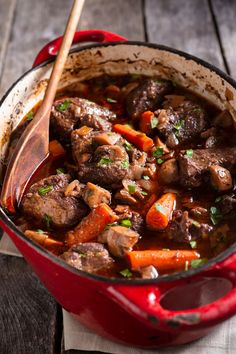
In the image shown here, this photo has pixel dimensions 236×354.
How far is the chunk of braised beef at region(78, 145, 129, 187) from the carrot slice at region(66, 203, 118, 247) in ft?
0.67

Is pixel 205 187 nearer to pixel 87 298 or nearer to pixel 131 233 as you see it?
pixel 131 233

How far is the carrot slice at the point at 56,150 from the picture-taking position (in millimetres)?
3057

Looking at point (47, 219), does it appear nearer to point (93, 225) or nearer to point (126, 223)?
point (93, 225)

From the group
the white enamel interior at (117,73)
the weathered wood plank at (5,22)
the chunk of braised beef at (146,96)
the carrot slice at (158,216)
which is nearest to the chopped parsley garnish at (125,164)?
the carrot slice at (158,216)

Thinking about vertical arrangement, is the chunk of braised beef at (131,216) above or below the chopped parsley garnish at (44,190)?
below

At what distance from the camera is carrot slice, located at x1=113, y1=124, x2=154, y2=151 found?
2.99 metres

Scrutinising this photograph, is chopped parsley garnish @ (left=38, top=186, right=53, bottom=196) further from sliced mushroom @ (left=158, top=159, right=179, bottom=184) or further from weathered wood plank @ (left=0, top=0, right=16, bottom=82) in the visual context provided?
weathered wood plank @ (left=0, top=0, right=16, bottom=82)

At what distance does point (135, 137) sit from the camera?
3018 millimetres

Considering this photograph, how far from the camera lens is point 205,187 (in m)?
2.82

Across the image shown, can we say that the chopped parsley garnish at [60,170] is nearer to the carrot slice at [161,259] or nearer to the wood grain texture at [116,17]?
the carrot slice at [161,259]

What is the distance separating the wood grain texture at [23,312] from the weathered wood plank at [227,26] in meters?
2.04

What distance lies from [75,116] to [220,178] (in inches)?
34.7

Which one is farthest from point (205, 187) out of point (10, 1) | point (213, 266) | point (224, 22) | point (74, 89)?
point (10, 1)

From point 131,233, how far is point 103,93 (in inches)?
46.7
